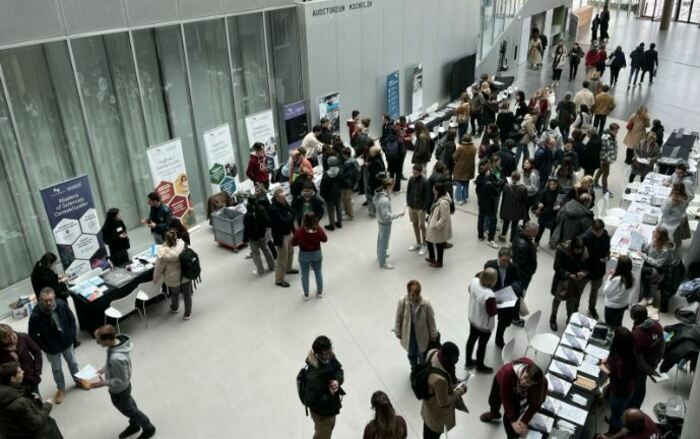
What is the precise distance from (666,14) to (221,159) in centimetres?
2633

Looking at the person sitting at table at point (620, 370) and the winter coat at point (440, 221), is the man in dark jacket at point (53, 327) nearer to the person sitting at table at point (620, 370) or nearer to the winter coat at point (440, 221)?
the winter coat at point (440, 221)

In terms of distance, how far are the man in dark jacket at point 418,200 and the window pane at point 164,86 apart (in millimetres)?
4582

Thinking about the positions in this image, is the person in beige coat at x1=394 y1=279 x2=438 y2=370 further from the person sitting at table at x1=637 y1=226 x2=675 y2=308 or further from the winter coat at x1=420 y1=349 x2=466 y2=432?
the person sitting at table at x1=637 y1=226 x2=675 y2=308

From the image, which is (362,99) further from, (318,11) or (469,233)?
(469,233)

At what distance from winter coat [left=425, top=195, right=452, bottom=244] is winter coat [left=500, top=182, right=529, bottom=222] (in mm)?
1099

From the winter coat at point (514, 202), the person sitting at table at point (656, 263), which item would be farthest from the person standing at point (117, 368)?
the person sitting at table at point (656, 263)

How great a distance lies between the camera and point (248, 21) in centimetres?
1195

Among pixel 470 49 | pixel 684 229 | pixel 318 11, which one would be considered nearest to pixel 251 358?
pixel 684 229

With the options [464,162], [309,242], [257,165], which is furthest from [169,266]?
[464,162]

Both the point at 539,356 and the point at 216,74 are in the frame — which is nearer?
the point at 539,356

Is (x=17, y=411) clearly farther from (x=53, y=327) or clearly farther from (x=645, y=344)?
(x=645, y=344)

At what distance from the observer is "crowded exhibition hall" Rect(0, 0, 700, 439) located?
20.1 ft

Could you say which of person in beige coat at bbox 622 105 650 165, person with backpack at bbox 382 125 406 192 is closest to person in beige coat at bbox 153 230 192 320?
person with backpack at bbox 382 125 406 192

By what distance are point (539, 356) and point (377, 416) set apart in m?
2.83
